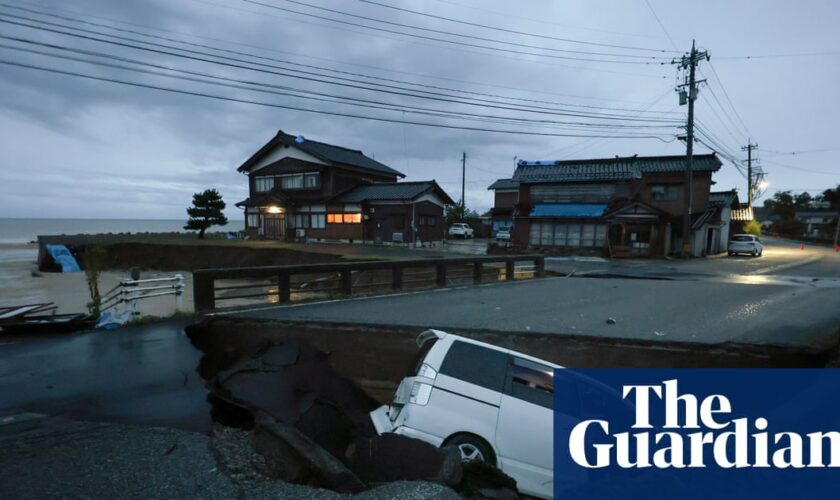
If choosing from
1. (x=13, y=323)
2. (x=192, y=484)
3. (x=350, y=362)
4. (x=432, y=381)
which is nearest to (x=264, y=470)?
(x=192, y=484)

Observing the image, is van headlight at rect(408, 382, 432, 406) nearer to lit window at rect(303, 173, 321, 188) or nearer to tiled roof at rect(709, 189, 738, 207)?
lit window at rect(303, 173, 321, 188)

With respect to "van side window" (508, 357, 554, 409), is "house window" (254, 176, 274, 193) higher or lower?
higher

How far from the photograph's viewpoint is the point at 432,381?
4801 mm

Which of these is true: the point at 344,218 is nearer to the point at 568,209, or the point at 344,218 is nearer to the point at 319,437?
the point at 568,209

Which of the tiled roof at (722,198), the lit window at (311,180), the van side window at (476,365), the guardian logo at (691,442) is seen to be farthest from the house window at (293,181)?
the tiled roof at (722,198)

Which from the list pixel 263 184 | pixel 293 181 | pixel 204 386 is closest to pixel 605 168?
pixel 293 181

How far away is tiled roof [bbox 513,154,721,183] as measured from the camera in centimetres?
3246

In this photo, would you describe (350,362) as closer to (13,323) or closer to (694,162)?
(13,323)

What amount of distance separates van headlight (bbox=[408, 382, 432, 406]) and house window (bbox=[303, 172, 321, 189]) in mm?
33060

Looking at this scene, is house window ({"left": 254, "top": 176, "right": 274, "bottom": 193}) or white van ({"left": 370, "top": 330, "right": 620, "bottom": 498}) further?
house window ({"left": 254, "top": 176, "right": 274, "bottom": 193})

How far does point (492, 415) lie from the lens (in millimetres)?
4691

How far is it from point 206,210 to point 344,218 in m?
14.9

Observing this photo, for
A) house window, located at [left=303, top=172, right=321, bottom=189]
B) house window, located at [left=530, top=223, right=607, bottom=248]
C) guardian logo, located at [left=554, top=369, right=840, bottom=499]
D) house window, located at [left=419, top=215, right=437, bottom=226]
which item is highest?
house window, located at [left=303, top=172, right=321, bottom=189]

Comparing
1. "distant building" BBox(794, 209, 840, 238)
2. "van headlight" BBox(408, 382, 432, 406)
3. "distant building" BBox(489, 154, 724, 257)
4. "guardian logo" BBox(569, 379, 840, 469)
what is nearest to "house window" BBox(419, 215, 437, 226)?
"distant building" BBox(489, 154, 724, 257)
